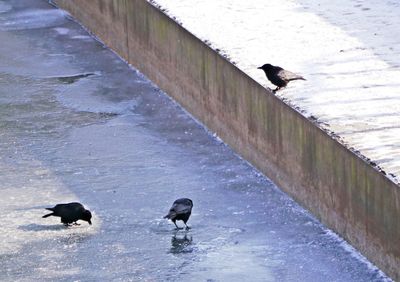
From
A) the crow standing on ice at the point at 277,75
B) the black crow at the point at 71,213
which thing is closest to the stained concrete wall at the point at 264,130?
the crow standing on ice at the point at 277,75

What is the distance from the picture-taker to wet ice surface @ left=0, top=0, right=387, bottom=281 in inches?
405

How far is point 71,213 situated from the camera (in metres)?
10.9

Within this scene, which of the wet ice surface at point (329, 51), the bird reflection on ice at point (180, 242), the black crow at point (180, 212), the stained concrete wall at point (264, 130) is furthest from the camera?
the wet ice surface at point (329, 51)

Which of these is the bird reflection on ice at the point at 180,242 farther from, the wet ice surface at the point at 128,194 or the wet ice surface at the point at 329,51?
the wet ice surface at the point at 329,51

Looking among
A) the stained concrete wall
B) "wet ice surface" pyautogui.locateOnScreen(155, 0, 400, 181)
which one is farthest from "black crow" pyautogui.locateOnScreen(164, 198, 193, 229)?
"wet ice surface" pyautogui.locateOnScreen(155, 0, 400, 181)

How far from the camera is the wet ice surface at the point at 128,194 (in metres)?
10.3

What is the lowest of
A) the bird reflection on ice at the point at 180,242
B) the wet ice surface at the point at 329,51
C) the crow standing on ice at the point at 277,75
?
the bird reflection on ice at the point at 180,242

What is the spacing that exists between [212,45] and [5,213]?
301cm

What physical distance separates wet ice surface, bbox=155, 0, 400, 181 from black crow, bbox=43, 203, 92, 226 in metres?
1.89

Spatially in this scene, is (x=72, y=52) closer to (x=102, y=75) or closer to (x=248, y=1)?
(x=102, y=75)

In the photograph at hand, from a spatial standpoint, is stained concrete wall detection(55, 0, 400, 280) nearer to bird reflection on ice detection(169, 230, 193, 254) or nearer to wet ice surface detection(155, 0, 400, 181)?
wet ice surface detection(155, 0, 400, 181)

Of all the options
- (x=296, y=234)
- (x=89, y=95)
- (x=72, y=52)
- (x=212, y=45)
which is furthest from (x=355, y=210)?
(x=72, y=52)

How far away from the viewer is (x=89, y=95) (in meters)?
15.1

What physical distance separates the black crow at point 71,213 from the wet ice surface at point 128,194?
4.7 inches
